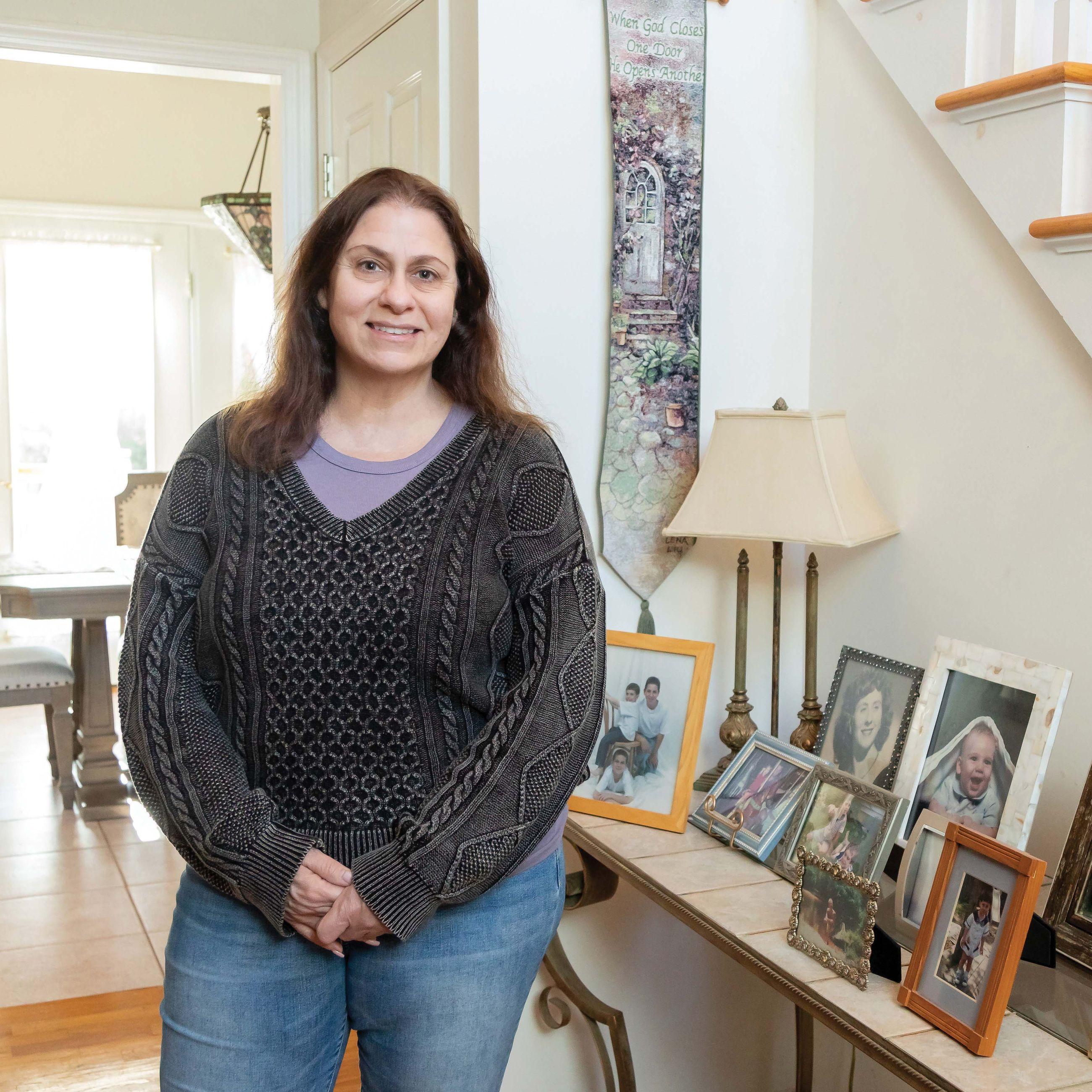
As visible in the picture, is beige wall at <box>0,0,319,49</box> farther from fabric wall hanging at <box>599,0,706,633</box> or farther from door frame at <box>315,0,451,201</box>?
fabric wall hanging at <box>599,0,706,633</box>

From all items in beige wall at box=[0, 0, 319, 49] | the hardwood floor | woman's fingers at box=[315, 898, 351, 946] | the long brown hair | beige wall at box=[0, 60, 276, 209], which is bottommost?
the hardwood floor

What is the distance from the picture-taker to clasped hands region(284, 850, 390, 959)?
48.7 inches

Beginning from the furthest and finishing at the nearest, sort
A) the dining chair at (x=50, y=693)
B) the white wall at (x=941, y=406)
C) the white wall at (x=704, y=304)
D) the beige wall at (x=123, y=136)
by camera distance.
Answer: the beige wall at (x=123, y=136)
the dining chair at (x=50, y=693)
the white wall at (x=704, y=304)
the white wall at (x=941, y=406)

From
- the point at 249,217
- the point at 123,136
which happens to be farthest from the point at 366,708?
the point at 123,136

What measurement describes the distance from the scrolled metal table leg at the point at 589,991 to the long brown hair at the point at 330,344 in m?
0.86

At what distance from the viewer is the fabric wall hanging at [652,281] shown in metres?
2.03

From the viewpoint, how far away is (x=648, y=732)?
1961mm

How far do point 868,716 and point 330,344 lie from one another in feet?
3.11

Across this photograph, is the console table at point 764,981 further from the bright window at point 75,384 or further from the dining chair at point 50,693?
the bright window at point 75,384

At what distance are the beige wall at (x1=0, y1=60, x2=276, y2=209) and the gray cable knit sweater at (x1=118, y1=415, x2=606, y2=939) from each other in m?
4.81

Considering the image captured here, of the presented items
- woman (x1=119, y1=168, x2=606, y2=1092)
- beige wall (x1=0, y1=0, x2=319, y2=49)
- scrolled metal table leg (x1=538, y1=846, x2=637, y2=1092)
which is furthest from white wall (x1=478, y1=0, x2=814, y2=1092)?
beige wall (x1=0, y1=0, x2=319, y2=49)

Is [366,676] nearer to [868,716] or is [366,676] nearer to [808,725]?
[868,716]

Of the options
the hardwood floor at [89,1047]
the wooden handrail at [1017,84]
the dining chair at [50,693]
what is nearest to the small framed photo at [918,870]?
the wooden handrail at [1017,84]

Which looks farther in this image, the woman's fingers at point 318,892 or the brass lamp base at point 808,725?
the brass lamp base at point 808,725
